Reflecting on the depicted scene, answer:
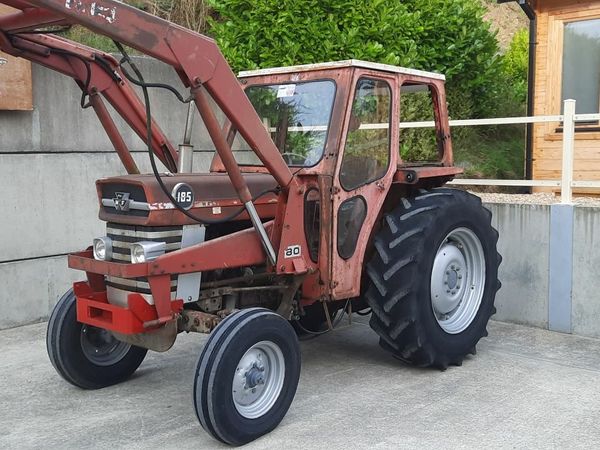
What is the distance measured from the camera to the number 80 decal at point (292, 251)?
15.5 feet

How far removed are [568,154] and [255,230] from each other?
128 inches

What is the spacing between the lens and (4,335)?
21.4 feet

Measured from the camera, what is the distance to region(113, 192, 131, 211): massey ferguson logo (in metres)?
4.38

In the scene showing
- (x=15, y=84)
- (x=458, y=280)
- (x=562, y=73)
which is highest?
(x=562, y=73)

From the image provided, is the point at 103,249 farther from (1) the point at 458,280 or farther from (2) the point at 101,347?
(1) the point at 458,280

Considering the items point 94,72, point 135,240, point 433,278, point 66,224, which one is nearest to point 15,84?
point 66,224

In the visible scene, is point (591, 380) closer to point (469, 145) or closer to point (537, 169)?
point (537, 169)

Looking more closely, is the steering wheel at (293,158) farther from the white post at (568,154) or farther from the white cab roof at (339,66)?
the white post at (568,154)

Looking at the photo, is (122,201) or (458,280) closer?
(122,201)

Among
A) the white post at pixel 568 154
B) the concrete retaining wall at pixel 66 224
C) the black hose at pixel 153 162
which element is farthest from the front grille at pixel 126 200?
the white post at pixel 568 154

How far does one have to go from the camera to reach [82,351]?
4.98 m

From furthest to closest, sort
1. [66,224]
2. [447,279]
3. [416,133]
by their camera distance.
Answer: [416,133] → [66,224] → [447,279]

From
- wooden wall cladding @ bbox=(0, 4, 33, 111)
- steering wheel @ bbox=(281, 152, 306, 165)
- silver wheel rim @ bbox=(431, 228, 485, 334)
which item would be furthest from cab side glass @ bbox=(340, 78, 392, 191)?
wooden wall cladding @ bbox=(0, 4, 33, 111)

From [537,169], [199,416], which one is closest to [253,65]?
[537,169]
